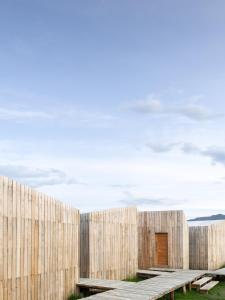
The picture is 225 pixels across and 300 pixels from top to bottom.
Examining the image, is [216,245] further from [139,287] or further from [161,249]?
[139,287]

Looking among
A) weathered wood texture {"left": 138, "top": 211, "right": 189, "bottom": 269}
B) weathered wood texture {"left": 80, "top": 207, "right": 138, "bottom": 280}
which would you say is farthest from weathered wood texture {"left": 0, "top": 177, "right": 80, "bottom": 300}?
weathered wood texture {"left": 138, "top": 211, "right": 189, "bottom": 269}

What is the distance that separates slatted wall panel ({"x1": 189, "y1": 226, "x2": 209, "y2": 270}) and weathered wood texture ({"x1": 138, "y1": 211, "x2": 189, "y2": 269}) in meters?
0.91

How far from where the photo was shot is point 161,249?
2308cm

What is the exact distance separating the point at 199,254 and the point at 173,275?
556 cm

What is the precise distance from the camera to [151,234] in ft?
76.4

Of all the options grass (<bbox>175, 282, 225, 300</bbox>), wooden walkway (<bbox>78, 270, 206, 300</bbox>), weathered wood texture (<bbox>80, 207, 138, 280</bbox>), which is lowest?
grass (<bbox>175, 282, 225, 300</bbox>)

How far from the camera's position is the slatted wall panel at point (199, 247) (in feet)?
77.6

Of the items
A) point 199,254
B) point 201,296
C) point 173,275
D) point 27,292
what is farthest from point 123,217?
point 27,292

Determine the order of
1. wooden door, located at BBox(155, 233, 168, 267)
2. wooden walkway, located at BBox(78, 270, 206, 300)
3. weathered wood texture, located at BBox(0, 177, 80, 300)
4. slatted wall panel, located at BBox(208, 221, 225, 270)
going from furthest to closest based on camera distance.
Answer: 1. slatted wall panel, located at BBox(208, 221, 225, 270)
2. wooden door, located at BBox(155, 233, 168, 267)
3. wooden walkway, located at BBox(78, 270, 206, 300)
4. weathered wood texture, located at BBox(0, 177, 80, 300)

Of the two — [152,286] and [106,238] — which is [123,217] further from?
[152,286]

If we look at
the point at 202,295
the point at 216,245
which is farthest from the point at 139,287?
the point at 216,245

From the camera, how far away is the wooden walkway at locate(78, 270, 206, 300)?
12783 millimetres

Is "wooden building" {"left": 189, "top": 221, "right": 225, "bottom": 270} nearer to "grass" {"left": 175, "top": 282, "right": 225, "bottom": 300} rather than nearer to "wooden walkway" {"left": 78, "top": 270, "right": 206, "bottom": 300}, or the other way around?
"wooden walkway" {"left": 78, "top": 270, "right": 206, "bottom": 300}

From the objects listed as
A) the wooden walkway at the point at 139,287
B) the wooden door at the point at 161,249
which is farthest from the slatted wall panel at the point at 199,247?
the wooden walkway at the point at 139,287
